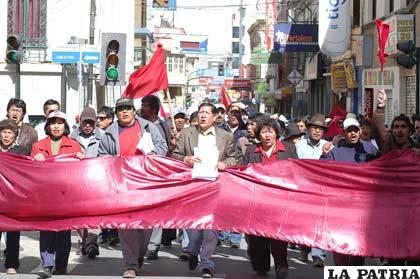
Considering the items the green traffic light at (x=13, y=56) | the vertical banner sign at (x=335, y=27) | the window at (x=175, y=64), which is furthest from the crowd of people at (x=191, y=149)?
the window at (x=175, y=64)

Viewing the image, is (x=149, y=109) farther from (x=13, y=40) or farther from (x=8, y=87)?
(x=8, y=87)

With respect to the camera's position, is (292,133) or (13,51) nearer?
(292,133)

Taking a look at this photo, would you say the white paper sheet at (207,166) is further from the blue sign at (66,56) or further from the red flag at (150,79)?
the blue sign at (66,56)

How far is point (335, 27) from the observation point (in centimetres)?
2875

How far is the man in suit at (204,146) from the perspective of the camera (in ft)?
30.9

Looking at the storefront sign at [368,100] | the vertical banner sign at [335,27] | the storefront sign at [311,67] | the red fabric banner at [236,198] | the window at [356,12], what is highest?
the window at [356,12]

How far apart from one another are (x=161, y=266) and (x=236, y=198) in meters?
1.90

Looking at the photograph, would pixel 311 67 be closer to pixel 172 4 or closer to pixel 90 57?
pixel 90 57

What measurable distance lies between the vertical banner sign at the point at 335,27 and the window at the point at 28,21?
938 centimetres

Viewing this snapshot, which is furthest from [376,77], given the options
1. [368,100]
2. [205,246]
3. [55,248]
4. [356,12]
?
[55,248]

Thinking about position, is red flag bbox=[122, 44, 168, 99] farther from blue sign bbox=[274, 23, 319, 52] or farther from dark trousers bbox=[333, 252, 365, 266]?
blue sign bbox=[274, 23, 319, 52]

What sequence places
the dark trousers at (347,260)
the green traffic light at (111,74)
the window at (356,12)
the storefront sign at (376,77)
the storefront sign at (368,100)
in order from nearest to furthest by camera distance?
the dark trousers at (347,260) → the green traffic light at (111,74) → the storefront sign at (376,77) → the storefront sign at (368,100) → the window at (356,12)

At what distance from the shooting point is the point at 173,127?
13.1 metres

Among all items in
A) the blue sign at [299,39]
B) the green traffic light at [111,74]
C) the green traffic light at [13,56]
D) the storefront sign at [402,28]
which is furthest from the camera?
the blue sign at [299,39]
